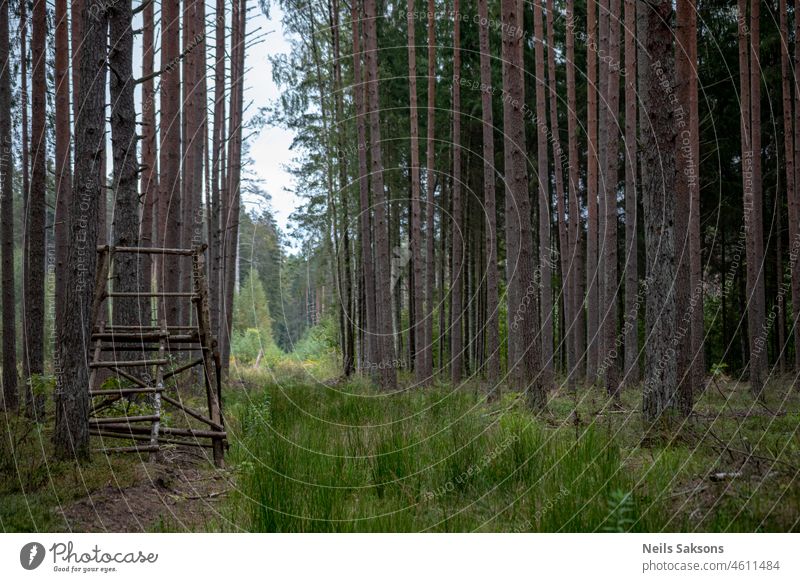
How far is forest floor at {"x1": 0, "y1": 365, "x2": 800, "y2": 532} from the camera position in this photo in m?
3.95

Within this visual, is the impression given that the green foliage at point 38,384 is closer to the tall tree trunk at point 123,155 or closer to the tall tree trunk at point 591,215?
the tall tree trunk at point 123,155

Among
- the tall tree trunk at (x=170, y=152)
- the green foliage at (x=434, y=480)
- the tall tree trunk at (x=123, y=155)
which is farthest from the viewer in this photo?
the tall tree trunk at (x=170, y=152)

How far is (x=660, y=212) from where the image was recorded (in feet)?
22.7

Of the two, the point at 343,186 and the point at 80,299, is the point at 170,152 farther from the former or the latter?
the point at 343,186

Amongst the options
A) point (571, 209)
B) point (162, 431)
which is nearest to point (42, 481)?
point (162, 431)

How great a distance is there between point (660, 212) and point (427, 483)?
4158 mm

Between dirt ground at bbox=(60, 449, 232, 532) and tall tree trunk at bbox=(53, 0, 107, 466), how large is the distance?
27.3 inches

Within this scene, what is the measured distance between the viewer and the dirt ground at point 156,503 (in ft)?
14.2

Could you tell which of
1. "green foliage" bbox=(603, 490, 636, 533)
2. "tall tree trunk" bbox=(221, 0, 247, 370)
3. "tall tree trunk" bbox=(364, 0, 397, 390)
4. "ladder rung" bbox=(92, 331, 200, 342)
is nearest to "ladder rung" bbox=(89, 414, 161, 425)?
"ladder rung" bbox=(92, 331, 200, 342)

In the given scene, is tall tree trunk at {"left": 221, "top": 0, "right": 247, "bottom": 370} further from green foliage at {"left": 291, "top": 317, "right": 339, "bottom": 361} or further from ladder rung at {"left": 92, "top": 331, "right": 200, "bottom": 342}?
ladder rung at {"left": 92, "top": 331, "right": 200, "bottom": 342}

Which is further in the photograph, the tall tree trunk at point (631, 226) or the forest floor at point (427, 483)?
the tall tree trunk at point (631, 226)

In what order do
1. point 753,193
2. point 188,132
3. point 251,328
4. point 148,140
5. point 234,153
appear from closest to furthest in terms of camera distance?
1. point 753,193
2. point 188,132
3. point 148,140
4. point 234,153
5. point 251,328

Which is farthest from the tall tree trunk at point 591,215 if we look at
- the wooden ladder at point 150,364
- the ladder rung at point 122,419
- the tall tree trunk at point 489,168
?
the ladder rung at point 122,419

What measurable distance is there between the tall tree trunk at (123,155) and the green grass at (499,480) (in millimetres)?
2891
